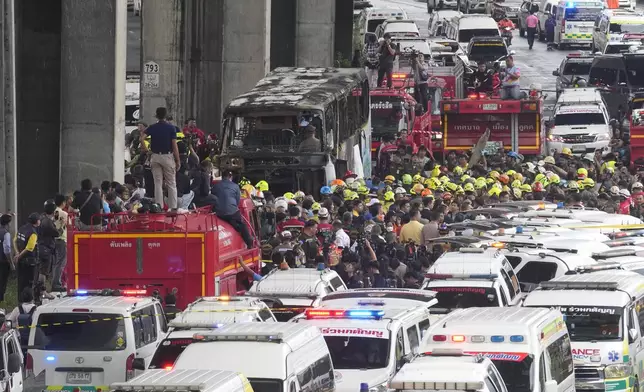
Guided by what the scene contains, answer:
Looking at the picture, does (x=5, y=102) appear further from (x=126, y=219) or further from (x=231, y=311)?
(x=231, y=311)

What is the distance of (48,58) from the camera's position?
31.7 metres

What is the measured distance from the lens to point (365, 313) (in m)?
18.9

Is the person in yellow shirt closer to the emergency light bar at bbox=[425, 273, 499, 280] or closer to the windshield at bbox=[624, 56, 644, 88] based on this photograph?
the emergency light bar at bbox=[425, 273, 499, 280]

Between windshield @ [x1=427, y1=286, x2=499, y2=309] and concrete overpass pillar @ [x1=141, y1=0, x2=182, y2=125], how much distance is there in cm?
2442

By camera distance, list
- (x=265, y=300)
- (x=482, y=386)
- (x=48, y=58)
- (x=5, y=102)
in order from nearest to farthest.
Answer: (x=482, y=386), (x=265, y=300), (x=5, y=102), (x=48, y=58)

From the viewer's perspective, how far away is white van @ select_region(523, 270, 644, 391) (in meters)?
20.3

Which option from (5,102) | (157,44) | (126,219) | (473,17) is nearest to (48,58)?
(5,102)

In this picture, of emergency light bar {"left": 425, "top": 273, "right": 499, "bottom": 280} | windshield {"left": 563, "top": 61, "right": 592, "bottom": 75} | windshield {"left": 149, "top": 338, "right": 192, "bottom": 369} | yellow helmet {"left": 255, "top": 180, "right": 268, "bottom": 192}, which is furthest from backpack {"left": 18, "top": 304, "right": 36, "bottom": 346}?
windshield {"left": 563, "top": 61, "right": 592, "bottom": 75}

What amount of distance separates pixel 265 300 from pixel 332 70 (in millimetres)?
19942

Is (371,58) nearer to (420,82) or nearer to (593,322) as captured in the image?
(420,82)

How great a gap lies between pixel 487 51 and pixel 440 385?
157 ft

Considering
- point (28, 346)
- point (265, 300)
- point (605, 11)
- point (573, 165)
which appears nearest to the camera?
point (28, 346)

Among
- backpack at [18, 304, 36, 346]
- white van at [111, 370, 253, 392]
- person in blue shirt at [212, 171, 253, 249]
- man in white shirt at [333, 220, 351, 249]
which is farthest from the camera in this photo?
Answer: man in white shirt at [333, 220, 351, 249]

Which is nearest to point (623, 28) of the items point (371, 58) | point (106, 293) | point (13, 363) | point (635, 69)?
point (635, 69)
